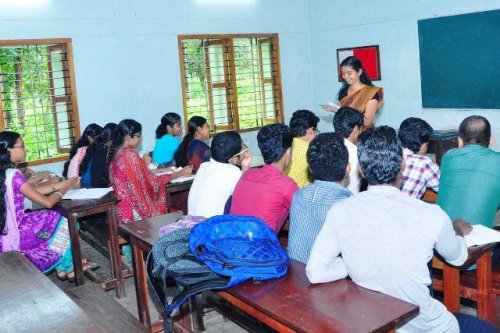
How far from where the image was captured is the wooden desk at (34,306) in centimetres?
187

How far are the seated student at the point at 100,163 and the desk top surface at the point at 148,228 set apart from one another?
4.01ft

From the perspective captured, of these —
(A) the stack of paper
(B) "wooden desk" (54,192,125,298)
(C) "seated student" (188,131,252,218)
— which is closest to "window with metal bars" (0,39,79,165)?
(A) the stack of paper

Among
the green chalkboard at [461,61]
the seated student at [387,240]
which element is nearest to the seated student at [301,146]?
the seated student at [387,240]

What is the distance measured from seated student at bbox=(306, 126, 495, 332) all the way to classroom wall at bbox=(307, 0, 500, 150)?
4.51 m

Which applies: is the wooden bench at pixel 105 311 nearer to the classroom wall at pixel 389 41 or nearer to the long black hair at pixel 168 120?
the long black hair at pixel 168 120

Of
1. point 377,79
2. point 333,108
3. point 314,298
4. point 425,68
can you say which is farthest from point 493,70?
point 314,298

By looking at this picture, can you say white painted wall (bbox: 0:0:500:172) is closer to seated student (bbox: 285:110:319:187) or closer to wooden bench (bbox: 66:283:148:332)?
seated student (bbox: 285:110:319:187)

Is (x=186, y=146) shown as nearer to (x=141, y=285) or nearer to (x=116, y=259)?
(x=116, y=259)

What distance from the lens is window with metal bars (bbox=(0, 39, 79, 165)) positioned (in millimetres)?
5559

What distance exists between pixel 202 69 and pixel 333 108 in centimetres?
248

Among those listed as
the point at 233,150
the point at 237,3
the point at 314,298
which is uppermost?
the point at 237,3

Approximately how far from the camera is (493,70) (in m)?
5.82

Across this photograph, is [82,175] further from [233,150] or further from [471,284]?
[471,284]

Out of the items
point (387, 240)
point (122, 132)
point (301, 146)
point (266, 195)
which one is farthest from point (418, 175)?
point (122, 132)
